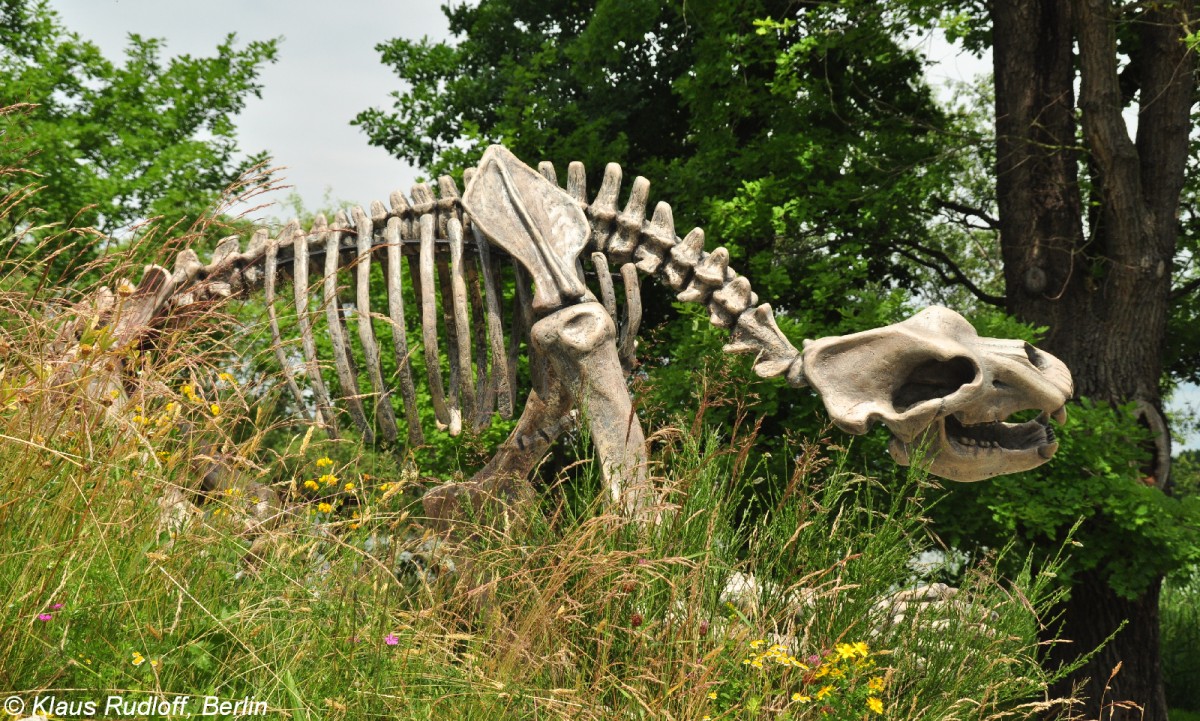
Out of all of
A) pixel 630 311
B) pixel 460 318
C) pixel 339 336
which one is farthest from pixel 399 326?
pixel 630 311

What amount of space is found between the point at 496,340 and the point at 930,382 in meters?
2.31

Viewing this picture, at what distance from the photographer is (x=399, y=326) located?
16.9 ft

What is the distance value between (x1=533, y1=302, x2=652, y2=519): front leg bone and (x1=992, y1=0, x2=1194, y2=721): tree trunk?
14.1 ft

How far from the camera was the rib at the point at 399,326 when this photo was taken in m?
5.16

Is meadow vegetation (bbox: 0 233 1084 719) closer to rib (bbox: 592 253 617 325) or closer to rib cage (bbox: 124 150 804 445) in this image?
rib cage (bbox: 124 150 804 445)

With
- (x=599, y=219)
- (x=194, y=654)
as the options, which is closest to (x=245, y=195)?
(x=194, y=654)

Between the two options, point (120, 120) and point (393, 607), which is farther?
point (120, 120)

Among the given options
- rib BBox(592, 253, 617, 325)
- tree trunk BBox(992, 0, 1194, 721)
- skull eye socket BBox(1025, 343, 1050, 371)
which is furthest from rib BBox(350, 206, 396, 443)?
tree trunk BBox(992, 0, 1194, 721)

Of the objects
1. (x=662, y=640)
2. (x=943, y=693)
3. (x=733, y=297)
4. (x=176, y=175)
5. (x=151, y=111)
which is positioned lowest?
(x=943, y=693)

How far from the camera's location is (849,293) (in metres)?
9.48

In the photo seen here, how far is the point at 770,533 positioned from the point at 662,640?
0.61 metres

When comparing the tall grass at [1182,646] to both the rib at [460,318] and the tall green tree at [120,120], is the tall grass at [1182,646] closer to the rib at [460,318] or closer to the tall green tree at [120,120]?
the rib at [460,318]

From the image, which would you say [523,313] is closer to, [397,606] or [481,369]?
[481,369]

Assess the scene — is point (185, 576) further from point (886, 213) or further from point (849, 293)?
point (886, 213)
